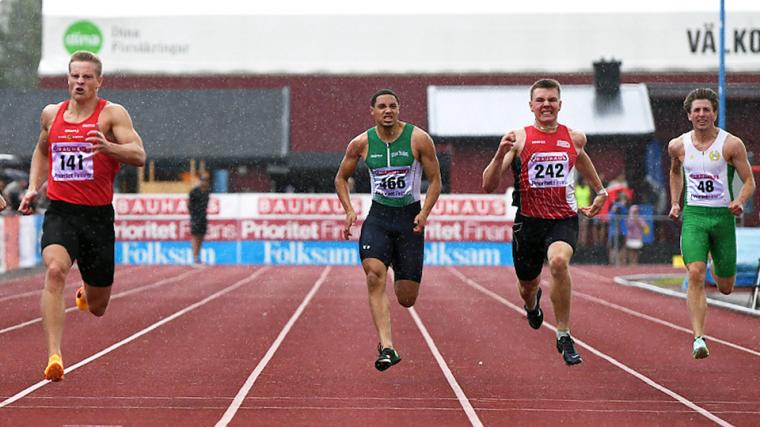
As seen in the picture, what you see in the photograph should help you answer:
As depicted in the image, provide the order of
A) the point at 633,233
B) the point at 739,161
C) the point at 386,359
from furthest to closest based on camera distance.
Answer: the point at 633,233, the point at 739,161, the point at 386,359

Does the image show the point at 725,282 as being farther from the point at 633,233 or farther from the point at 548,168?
the point at 633,233

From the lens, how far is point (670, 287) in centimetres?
2353

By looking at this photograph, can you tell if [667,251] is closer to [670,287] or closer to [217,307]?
[670,287]

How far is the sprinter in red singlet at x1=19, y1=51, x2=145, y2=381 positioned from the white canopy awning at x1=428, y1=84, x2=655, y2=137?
1128 inches

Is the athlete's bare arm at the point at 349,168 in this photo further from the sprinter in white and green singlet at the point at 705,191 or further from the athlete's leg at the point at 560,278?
the sprinter in white and green singlet at the point at 705,191

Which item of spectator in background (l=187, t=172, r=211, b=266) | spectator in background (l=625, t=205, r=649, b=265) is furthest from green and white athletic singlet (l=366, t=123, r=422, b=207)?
spectator in background (l=625, t=205, r=649, b=265)

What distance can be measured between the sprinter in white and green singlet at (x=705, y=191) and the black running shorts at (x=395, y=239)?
2053 millimetres

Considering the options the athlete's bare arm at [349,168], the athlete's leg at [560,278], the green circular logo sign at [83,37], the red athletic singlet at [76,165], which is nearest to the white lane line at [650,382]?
the athlete's leg at [560,278]

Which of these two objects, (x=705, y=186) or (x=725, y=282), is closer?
(x=705, y=186)

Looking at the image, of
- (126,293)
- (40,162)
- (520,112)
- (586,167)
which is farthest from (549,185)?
(520,112)

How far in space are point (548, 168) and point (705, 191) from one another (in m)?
1.39

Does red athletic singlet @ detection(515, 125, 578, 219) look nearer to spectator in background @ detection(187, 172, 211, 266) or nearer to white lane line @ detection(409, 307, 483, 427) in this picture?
white lane line @ detection(409, 307, 483, 427)

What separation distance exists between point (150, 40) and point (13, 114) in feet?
24.6

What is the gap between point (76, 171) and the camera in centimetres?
895
